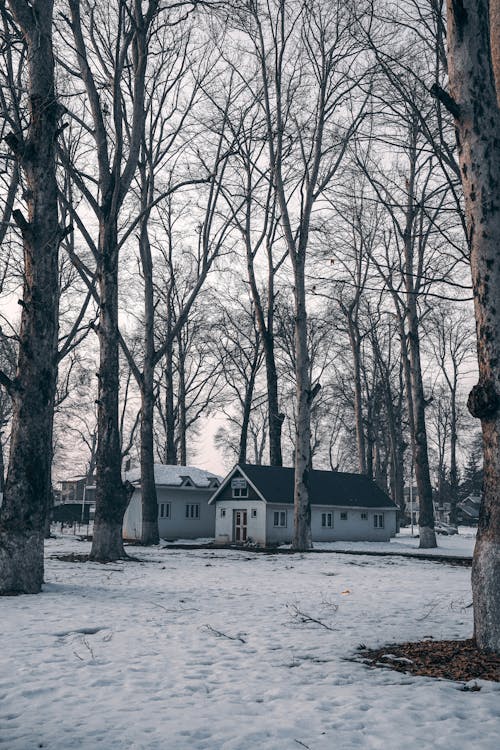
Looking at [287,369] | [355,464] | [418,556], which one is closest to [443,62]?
Result: [418,556]

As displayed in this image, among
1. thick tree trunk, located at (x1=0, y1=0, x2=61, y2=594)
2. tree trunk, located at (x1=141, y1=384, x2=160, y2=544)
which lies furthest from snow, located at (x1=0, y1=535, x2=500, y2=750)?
tree trunk, located at (x1=141, y1=384, x2=160, y2=544)

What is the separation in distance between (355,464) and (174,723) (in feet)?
235

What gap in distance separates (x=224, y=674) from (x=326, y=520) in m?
30.8

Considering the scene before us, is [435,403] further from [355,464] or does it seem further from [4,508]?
[4,508]

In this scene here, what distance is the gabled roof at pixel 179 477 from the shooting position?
3766 cm

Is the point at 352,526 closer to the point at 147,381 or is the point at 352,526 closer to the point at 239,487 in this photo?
the point at 239,487

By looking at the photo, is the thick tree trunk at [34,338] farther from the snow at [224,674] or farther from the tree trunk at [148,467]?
the tree trunk at [148,467]

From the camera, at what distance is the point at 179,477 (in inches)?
1521

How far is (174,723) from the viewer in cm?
496

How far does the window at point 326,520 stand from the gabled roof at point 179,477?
7.27 meters

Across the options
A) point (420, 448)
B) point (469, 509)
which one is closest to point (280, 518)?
point (420, 448)

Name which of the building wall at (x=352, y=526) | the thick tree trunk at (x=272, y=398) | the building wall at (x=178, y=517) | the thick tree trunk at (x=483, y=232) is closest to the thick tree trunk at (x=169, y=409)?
the building wall at (x=178, y=517)

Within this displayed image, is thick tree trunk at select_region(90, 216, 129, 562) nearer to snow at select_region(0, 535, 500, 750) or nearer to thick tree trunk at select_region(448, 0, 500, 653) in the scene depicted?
snow at select_region(0, 535, 500, 750)

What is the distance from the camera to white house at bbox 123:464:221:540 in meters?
37.3
